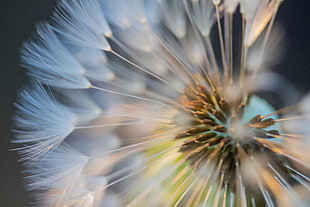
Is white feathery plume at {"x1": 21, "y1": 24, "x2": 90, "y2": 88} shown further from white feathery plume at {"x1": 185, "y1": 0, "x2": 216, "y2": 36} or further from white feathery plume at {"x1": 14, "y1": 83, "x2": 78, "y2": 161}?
white feathery plume at {"x1": 185, "y1": 0, "x2": 216, "y2": 36}

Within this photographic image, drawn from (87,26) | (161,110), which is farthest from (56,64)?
(161,110)

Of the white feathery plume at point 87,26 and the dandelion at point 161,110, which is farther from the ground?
the white feathery plume at point 87,26

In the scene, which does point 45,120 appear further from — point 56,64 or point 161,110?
point 161,110

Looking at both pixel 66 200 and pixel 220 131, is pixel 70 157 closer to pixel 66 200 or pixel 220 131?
pixel 66 200

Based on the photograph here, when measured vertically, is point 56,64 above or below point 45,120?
above

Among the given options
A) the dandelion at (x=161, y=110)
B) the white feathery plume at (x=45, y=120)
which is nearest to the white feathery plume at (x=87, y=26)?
the dandelion at (x=161, y=110)

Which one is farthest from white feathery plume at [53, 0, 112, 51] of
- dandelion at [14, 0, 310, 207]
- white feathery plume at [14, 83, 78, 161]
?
white feathery plume at [14, 83, 78, 161]

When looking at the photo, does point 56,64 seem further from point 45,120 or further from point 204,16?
point 204,16

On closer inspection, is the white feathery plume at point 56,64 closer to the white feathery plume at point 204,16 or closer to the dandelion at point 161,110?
the dandelion at point 161,110
